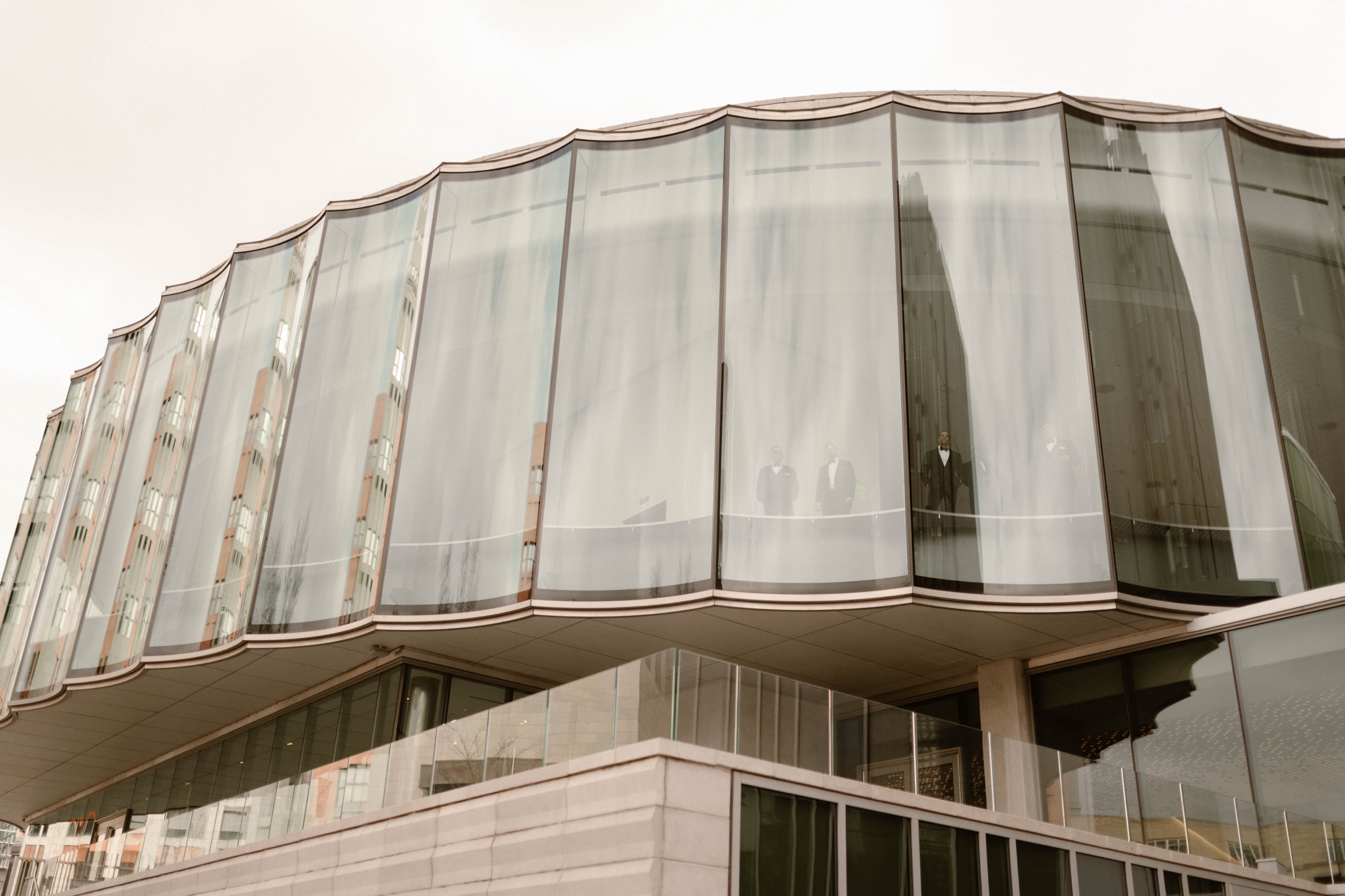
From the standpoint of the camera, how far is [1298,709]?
17.4m

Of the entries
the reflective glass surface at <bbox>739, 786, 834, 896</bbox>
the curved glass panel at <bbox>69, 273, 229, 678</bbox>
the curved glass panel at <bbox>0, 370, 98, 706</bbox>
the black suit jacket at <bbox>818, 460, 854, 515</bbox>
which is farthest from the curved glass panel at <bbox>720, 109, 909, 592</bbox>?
the curved glass panel at <bbox>0, 370, 98, 706</bbox>

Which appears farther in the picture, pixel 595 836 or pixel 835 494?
pixel 835 494

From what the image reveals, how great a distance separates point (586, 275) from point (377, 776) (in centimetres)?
942

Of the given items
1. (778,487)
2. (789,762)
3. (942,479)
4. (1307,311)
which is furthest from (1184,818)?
(1307,311)

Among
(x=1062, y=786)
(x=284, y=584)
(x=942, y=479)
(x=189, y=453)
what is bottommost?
(x=1062, y=786)

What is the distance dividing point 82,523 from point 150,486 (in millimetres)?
4103

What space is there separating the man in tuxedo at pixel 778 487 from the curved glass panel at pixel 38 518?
21742mm

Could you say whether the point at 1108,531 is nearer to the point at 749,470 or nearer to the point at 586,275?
the point at 749,470

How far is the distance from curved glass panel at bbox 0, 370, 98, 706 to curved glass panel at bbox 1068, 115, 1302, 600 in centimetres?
2683

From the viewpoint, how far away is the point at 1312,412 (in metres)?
19.8

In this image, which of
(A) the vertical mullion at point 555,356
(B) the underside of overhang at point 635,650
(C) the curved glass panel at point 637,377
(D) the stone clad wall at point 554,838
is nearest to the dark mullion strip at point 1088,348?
(B) the underside of overhang at point 635,650

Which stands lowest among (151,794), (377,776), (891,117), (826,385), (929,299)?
(377,776)

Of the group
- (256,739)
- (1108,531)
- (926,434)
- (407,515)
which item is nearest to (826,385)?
(926,434)

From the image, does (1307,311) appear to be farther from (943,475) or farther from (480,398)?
(480,398)
